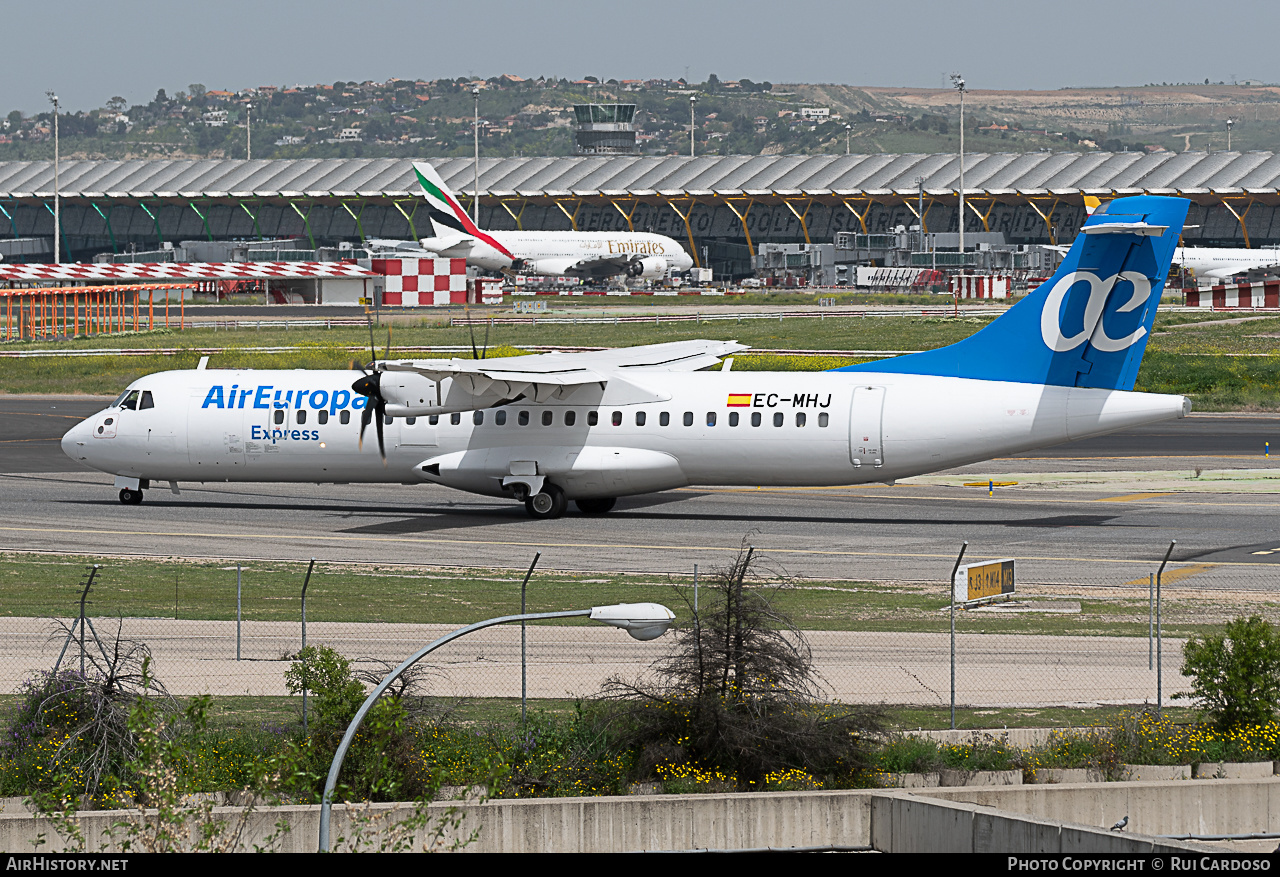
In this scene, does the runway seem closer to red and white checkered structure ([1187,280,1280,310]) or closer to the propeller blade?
the propeller blade

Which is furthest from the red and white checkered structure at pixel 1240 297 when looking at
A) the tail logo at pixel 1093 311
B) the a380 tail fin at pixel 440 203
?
the tail logo at pixel 1093 311

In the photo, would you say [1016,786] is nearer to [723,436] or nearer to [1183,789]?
[1183,789]

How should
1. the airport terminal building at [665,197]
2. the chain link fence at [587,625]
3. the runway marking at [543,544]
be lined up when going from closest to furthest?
the chain link fence at [587,625] < the runway marking at [543,544] < the airport terminal building at [665,197]

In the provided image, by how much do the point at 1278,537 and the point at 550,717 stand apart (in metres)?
21.8

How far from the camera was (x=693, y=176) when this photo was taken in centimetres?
16975

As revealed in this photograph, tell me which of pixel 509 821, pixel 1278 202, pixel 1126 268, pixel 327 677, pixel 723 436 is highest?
pixel 1278 202

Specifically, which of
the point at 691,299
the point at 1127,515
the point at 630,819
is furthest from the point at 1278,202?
the point at 630,819

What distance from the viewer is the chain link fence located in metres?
23.6

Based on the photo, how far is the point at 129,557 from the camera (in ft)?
115

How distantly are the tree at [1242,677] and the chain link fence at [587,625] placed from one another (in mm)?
1725

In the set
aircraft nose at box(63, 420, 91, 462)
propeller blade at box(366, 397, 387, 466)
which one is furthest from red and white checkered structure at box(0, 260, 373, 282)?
propeller blade at box(366, 397, 387, 466)

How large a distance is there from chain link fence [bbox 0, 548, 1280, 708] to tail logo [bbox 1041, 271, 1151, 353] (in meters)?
5.56

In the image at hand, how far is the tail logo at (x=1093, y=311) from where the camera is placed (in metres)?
35.7

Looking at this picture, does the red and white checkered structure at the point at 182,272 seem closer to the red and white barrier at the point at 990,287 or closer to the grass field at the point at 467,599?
the red and white barrier at the point at 990,287
